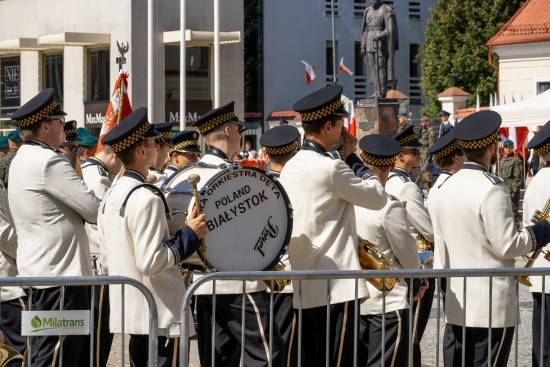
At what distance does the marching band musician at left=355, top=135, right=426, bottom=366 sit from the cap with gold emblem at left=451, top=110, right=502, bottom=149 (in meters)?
0.56

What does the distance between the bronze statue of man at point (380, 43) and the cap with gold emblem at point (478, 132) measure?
2761 cm

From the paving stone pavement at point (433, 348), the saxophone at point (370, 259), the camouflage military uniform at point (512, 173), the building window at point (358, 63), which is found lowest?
the paving stone pavement at point (433, 348)

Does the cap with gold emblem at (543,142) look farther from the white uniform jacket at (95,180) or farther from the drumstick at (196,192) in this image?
the white uniform jacket at (95,180)

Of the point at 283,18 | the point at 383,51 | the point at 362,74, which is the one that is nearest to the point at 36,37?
the point at 383,51

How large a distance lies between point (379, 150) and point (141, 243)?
219cm

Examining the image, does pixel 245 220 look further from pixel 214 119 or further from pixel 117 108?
pixel 117 108

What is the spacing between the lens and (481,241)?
23.0 feet

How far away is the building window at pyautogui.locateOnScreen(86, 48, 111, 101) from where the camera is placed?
42.6 metres

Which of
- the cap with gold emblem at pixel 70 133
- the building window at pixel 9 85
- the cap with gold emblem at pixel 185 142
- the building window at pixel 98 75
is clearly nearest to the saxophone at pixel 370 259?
the cap with gold emblem at pixel 185 142

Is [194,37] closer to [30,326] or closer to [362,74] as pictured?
[362,74]

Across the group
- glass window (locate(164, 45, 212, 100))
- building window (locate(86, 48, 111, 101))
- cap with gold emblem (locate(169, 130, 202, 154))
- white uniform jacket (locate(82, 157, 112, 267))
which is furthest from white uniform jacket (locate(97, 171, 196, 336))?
building window (locate(86, 48, 111, 101))

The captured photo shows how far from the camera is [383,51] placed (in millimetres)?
35438

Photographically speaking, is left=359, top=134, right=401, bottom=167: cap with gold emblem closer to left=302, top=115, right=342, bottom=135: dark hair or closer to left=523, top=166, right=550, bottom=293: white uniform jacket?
left=302, top=115, right=342, bottom=135: dark hair

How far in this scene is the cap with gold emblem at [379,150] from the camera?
8.00m
